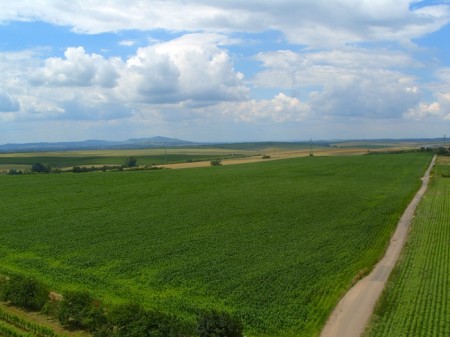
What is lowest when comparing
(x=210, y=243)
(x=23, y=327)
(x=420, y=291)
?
(x=23, y=327)

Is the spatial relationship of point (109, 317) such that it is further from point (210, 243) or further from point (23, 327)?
point (210, 243)

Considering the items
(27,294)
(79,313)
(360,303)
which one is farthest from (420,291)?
(27,294)

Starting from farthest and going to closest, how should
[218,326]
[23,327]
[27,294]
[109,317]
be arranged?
[27,294] → [23,327] → [109,317] → [218,326]

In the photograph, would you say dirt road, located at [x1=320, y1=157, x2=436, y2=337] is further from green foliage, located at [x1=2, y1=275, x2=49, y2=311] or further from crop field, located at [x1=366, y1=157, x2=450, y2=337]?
green foliage, located at [x1=2, y1=275, x2=49, y2=311]

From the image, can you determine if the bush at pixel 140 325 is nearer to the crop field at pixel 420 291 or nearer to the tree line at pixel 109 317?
the tree line at pixel 109 317

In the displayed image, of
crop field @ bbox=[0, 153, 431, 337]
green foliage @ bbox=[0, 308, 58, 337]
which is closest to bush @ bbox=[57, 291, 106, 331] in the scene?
green foliage @ bbox=[0, 308, 58, 337]
